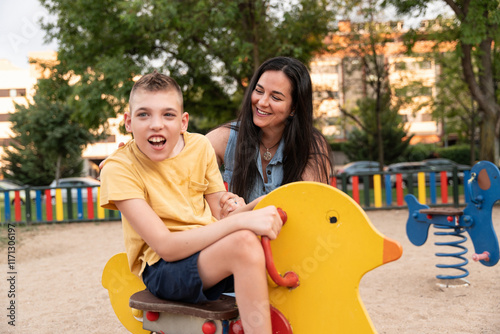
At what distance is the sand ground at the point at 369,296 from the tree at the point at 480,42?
225 inches

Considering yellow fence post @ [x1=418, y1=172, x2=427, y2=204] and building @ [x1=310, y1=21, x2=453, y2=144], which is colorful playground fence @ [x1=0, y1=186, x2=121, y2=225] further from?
building @ [x1=310, y1=21, x2=453, y2=144]

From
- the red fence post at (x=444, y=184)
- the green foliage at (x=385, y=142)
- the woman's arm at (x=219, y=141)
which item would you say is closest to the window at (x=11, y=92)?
the green foliage at (x=385, y=142)

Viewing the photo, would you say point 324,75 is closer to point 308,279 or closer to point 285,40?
point 285,40

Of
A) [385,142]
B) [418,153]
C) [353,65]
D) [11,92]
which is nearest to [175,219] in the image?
[353,65]

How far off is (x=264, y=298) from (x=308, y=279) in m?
0.25

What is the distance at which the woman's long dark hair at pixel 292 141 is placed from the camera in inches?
105

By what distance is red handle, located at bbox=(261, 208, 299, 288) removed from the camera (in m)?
1.75

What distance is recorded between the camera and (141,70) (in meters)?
13.5

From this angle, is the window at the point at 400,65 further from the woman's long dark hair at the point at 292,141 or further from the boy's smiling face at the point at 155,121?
the boy's smiling face at the point at 155,121

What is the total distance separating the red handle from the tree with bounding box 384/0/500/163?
10.4 m

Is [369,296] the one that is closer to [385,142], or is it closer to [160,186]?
[160,186]

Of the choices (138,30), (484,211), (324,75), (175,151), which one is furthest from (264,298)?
(324,75)

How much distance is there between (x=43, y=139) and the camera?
2541 centimetres

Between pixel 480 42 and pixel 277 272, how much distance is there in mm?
11749
